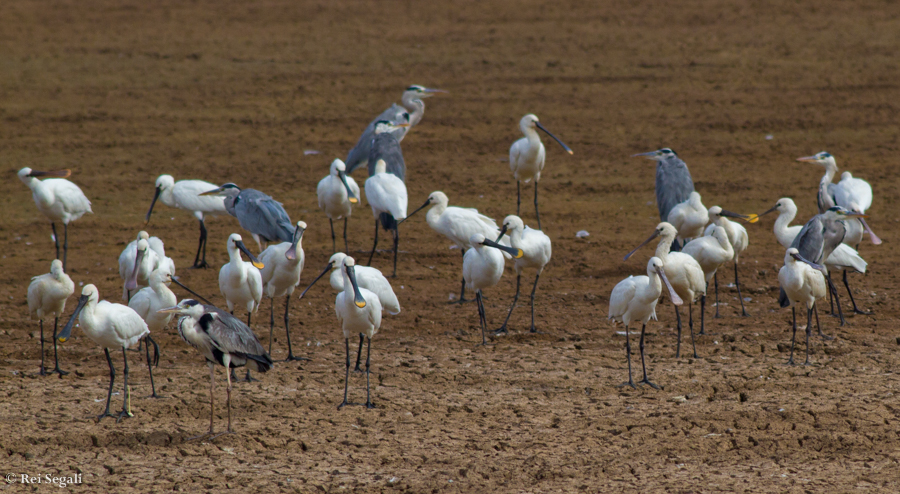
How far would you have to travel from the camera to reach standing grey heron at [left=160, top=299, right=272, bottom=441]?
651 cm

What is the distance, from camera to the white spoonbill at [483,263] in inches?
339

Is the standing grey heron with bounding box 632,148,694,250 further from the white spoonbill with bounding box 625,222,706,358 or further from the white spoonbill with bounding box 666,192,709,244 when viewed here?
the white spoonbill with bounding box 625,222,706,358

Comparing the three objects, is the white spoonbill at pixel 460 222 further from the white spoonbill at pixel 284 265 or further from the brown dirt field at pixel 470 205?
the white spoonbill at pixel 284 265

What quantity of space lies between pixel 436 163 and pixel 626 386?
8545mm

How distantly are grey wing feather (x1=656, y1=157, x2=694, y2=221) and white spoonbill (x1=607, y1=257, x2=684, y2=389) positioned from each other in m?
3.01

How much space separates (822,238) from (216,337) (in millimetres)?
5478

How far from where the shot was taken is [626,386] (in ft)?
24.5

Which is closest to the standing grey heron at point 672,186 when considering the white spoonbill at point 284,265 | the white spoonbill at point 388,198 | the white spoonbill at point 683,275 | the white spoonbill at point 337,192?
the white spoonbill at point 683,275

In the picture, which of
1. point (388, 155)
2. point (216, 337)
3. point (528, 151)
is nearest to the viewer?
point (216, 337)

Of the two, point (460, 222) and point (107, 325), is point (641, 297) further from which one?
point (107, 325)

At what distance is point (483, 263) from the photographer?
28.3 ft

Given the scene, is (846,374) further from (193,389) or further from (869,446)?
(193,389)

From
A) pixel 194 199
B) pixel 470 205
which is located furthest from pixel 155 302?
pixel 470 205

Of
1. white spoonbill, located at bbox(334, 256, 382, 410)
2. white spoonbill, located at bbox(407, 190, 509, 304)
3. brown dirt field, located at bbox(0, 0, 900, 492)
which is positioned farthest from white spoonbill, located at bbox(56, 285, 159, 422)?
white spoonbill, located at bbox(407, 190, 509, 304)
